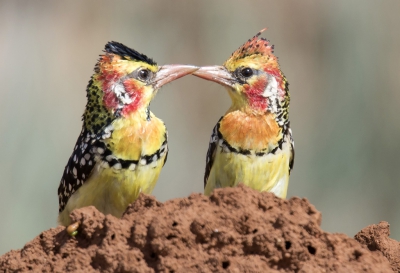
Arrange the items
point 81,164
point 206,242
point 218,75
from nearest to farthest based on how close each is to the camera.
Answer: point 206,242, point 81,164, point 218,75

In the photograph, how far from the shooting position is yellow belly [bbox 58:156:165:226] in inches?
203

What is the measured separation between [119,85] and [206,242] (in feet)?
7.41

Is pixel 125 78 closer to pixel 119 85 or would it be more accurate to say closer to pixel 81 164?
pixel 119 85

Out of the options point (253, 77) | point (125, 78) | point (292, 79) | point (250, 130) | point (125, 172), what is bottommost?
point (125, 172)

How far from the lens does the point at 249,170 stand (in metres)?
5.47

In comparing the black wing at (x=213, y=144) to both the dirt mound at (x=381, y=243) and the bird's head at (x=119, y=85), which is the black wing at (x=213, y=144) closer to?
the bird's head at (x=119, y=85)

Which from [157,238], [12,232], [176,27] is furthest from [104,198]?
[176,27]

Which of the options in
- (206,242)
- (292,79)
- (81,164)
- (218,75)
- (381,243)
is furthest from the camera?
(292,79)

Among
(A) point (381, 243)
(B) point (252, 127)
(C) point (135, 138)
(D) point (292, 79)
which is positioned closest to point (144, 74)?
(C) point (135, 138)

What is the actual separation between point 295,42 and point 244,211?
6365 millimetres

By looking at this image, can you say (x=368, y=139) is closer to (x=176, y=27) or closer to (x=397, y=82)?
(x=397, y=82)

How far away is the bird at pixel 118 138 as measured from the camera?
518 cm

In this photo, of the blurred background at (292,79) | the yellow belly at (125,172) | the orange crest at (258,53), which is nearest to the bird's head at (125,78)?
the yellow belly at (125,172)

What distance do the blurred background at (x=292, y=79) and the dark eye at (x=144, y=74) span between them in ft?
11.6
